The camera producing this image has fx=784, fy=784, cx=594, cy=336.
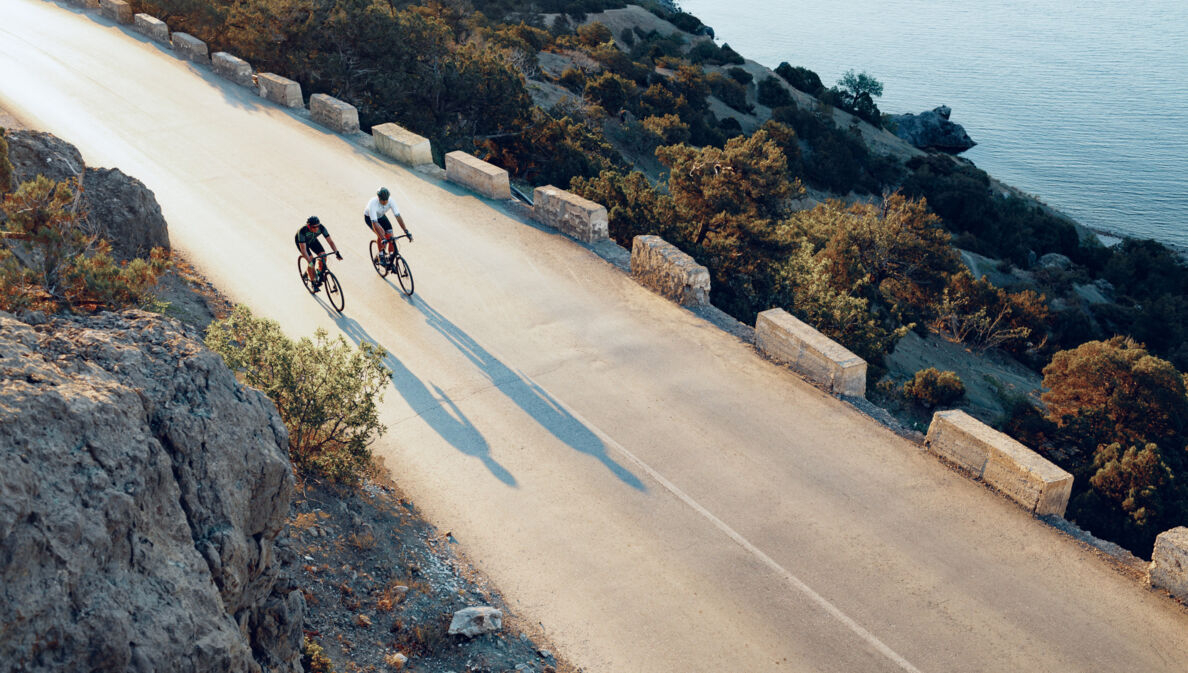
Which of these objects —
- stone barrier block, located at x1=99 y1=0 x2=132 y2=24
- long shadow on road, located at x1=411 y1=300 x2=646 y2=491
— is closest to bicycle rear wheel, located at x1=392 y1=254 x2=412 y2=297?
long shadow on road, located at x1=411 y1=300 x2=646 y2=491

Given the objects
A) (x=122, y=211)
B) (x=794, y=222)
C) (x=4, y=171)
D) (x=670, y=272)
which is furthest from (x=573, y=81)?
(x=4, y=171)

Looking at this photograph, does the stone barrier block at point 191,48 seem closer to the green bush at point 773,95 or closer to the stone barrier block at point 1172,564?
the stone barrier block at point 1172,564

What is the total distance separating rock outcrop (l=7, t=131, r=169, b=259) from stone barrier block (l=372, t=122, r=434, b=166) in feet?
20.9

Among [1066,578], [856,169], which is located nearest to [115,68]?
[1066,578]

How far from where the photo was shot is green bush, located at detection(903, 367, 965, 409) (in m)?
15.9

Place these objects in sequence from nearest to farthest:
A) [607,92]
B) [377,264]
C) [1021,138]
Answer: [377,264]
[607,92]
[1021,138]

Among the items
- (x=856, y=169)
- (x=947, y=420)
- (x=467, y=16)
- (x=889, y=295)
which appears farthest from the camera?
(x=856, y=169)

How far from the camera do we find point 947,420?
31.5 feet

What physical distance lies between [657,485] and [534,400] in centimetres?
224

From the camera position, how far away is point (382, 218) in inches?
485

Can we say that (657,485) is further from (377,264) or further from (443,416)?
(377,264)

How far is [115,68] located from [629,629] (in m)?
22.6

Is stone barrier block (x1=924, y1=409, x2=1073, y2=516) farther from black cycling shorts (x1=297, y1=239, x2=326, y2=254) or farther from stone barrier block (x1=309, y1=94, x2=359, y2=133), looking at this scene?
stone barrier block (x1=309, y1=94, x2=359, y2=133)

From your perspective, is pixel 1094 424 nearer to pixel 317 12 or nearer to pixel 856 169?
pixel 317 12
